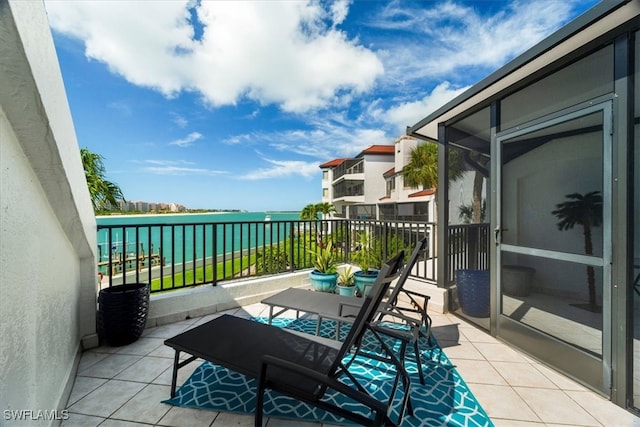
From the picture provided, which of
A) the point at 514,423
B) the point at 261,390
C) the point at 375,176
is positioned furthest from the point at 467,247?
the point at 375,176

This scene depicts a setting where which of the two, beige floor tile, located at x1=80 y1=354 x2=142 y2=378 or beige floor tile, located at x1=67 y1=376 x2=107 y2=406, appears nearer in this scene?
beige floor tile, located at x1=67 y1=376 x2=107 y2=406

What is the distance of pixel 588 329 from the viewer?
2.27m

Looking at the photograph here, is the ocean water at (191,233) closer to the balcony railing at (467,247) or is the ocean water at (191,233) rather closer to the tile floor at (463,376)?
the tile floor at (463,376)

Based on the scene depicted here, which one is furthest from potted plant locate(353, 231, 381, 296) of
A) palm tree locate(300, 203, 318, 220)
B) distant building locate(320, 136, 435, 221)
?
palm tree locate(300, 203, 318, 220)

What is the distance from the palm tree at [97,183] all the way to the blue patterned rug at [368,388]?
4.57m

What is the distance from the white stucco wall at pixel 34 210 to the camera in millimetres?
1160

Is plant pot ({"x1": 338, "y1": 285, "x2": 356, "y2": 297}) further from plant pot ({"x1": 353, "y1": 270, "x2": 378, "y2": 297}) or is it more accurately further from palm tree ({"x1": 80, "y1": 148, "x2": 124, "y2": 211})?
palm tree ({"x1": 80, "y1": 148, "x2": 124, "y2": 211})

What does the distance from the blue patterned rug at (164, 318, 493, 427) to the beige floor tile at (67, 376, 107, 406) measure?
730 mm

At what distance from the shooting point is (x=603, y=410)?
193 cm

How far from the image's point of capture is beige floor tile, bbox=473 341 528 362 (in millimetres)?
2666

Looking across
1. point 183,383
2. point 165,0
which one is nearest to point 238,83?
point 165,0

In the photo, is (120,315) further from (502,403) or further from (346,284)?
(502,403)

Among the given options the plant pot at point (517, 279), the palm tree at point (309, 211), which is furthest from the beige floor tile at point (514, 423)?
the palm tree at point (309, 211)

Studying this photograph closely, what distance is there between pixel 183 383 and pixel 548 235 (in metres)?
3.72
